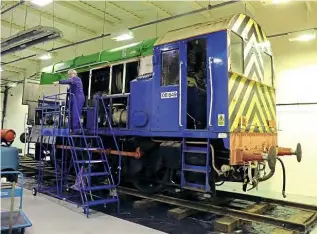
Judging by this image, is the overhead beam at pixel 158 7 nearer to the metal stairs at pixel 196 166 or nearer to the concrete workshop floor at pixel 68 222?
the metal stairs at pixel 196 166

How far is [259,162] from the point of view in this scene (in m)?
4.64

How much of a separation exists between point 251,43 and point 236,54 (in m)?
0.60

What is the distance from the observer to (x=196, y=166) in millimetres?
4332

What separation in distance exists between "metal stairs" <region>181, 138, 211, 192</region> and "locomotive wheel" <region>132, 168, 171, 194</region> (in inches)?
37.2

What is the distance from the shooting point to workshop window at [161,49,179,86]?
4809 mm

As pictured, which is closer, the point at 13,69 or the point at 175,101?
the point at 175,101

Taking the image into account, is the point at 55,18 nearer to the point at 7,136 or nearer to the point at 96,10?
the point at 96,10

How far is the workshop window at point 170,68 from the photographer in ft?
15.8

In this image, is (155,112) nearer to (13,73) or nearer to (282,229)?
(282,229)

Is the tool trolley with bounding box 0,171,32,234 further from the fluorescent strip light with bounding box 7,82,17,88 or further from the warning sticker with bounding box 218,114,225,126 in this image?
the fluorescent strip light with bounding box 7,82,17,88

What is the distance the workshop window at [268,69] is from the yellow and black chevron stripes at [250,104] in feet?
0.55

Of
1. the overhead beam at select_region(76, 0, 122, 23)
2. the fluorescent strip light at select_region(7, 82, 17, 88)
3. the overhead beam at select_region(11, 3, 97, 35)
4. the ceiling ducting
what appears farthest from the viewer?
the fluorescent strip light at select_region(7, 82, 17, 88)

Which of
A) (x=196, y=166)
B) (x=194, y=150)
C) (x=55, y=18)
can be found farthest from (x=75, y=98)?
(x=55, y=18)

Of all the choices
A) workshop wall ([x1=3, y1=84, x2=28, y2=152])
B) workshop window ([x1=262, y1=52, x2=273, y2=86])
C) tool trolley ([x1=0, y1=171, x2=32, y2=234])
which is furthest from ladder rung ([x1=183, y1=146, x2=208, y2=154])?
workshop wall ([x1=3, y1=84, x2=28, y2=152])
